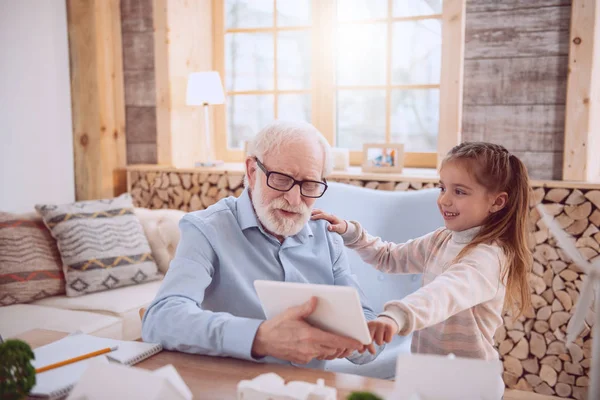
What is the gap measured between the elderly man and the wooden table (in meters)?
0.06

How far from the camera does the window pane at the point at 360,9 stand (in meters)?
3.28

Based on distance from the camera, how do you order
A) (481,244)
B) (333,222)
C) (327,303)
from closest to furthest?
1. (327,303)
2. (481,244)
3. (333,222)

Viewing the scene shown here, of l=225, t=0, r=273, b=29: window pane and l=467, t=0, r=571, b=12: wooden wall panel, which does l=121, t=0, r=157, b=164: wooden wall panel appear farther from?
l=467, t=0, r=571, b=12: wooden wall panel

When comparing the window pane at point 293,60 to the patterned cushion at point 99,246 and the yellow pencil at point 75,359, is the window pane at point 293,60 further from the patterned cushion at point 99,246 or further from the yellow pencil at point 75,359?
the yellow pencil at point 75,359

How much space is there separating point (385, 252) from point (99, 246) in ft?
5.25

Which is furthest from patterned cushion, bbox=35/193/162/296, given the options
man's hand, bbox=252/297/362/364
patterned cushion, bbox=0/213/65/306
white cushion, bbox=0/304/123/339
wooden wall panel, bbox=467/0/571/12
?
wooden wall panel, bbox=467/0/571/12

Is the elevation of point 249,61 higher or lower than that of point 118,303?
higher

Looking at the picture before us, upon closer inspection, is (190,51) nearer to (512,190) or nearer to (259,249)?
(259,249)

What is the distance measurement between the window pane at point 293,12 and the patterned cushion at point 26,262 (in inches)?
78.8

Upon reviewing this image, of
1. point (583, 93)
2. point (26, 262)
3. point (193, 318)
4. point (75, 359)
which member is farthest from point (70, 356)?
point (583, 93)

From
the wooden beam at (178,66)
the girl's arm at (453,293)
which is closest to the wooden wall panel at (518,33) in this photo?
the girl's arm at (453,293)

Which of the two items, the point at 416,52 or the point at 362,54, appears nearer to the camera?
the point at 416,52

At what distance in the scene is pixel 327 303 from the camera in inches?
40.3

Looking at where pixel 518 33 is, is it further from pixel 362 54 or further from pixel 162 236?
pixel 162 236
